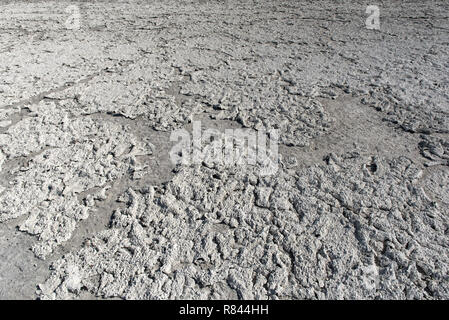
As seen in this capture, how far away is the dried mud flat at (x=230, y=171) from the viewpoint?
0.83 meters

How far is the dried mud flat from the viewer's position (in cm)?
83

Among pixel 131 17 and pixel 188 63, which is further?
pixel 131 17

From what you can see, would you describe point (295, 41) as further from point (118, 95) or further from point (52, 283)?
point (52, 283)

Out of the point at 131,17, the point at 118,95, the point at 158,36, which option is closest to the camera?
the point at 118,95

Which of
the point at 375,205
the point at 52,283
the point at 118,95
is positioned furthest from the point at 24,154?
the point at 375,205

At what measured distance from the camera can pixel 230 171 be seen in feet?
3.73

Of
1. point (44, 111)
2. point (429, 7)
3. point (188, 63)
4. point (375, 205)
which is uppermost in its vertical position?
point (429, 7)

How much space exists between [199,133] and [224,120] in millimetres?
145

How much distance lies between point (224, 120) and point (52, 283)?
897mm

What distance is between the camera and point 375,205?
38.4 inches

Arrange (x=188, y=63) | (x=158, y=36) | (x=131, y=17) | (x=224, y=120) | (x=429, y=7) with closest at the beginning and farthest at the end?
(x=224, y=120) → (x=188, y=63) → (x=158, y=36) → (x=429, y=7) → (x=131, y=17)

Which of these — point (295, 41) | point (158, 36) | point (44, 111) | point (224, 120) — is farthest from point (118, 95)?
point (295, 41)

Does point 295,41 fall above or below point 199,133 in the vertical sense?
above

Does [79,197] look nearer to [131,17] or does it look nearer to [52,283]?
[52,283]
